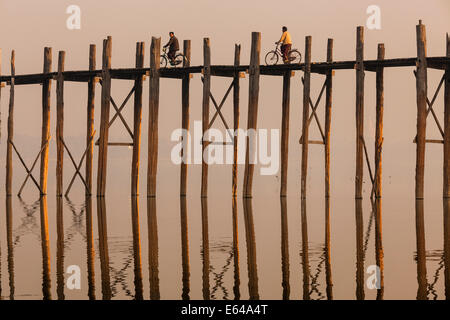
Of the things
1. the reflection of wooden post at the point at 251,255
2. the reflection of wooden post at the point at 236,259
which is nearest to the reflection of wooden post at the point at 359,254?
the reflection of wooden post at the point at 251,255

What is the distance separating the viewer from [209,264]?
14125 mm

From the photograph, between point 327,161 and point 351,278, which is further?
point 327,161

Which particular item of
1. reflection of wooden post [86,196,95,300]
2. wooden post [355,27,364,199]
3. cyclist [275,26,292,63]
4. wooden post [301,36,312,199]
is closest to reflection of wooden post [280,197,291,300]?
reflection of wooden post [86,196,95,300]

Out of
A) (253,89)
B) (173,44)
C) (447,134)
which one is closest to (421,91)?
(447,134)

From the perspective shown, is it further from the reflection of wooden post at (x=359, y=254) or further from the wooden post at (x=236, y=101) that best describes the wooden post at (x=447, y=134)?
the wooden post at (x=236, y=101)

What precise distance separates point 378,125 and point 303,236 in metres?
9.72

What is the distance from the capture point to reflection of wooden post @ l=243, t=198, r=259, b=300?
466 inches

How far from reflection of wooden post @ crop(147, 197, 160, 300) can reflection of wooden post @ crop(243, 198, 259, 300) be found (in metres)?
1.20

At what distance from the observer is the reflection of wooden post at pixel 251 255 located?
466 inches

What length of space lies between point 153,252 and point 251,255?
166cm

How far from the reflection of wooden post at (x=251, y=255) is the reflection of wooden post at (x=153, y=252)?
120 centimetres

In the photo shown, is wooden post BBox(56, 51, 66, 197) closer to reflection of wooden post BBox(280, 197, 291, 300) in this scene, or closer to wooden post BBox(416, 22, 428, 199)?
reflection of wooden post BBox(280, 197, 291, 300)
